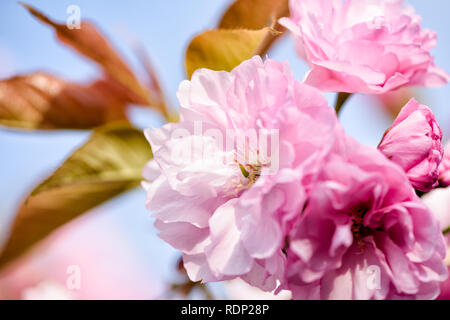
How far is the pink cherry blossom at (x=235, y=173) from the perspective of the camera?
1.12ft

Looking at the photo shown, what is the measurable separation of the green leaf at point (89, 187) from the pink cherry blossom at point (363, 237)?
11.0 inches

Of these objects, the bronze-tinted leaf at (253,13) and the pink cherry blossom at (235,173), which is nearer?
the pink cherry blossom at (235,173)

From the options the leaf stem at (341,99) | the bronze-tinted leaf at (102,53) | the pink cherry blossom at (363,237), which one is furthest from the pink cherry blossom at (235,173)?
the bronze-tinted leaf at (102,53)

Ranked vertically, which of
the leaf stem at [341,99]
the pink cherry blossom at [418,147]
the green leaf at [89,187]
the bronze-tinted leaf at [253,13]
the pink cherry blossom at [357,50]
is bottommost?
the green leaf at [89,187]

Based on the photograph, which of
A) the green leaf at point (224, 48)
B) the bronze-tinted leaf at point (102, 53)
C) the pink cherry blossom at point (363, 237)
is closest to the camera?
the pink cherry blossom at point (363, 237)

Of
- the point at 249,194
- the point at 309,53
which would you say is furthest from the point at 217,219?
the point at 309,53

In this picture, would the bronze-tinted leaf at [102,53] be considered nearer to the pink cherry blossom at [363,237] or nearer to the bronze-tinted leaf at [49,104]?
the bronze-tinted leaf at [49,104]

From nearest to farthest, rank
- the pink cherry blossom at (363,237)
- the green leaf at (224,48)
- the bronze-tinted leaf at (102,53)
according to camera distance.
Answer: the pink cherry blossom at (363,237) → the green leaf at (224,48) → the bronze-tinted leaf at (102,53)

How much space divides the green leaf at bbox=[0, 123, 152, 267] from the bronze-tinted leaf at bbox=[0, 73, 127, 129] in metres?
0.09

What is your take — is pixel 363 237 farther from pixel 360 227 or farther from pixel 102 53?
pixel 102 53

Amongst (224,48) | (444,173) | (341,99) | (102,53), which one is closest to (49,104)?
(102,53)

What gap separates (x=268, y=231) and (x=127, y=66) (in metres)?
0.40

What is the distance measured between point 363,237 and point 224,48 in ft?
0.78

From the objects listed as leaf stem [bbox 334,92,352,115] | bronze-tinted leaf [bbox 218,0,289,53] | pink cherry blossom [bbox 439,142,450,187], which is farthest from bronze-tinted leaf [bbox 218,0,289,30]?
pink cherry blossom [bbox 439,142,450,187]
